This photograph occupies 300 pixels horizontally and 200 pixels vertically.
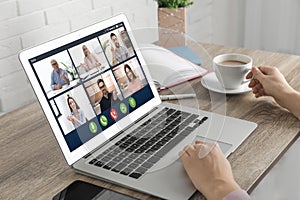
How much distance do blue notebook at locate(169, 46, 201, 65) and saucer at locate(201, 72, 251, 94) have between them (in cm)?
6

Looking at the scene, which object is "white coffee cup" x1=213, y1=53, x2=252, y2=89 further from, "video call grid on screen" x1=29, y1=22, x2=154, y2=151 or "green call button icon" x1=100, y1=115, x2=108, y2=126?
"green call button icon" x1=100, y1=115, x2=108, y2=126

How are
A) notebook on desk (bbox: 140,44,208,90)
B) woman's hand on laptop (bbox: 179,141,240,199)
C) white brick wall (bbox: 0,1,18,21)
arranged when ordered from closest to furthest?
woman's hand on laptop (bbox: 179,141,240,199)
notebook on desk (bbox: 140,44,208,90)
white brick wall (bbox: 0,1,18,21)

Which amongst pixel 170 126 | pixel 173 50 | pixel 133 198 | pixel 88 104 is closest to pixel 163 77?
pixel 173 50

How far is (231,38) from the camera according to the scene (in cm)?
288

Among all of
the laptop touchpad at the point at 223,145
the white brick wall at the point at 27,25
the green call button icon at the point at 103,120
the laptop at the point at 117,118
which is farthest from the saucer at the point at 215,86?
the white brick wall at the point at 27,25

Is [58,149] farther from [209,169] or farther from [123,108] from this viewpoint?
[209,169]

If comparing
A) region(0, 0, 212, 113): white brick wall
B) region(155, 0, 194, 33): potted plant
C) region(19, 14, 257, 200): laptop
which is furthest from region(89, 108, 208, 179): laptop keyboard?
region(0, 0, 212, 113): white brick wall

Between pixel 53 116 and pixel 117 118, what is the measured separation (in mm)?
172

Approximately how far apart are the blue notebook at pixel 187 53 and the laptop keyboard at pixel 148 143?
17 centimetres

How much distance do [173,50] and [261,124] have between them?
311 millimetres

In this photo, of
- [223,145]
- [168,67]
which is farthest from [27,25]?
[223,145]

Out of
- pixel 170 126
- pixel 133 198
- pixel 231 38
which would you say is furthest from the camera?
pixel 231 38

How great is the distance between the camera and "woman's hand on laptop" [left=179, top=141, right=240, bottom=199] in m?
0.96

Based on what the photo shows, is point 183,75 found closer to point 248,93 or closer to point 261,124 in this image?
point 248,93
